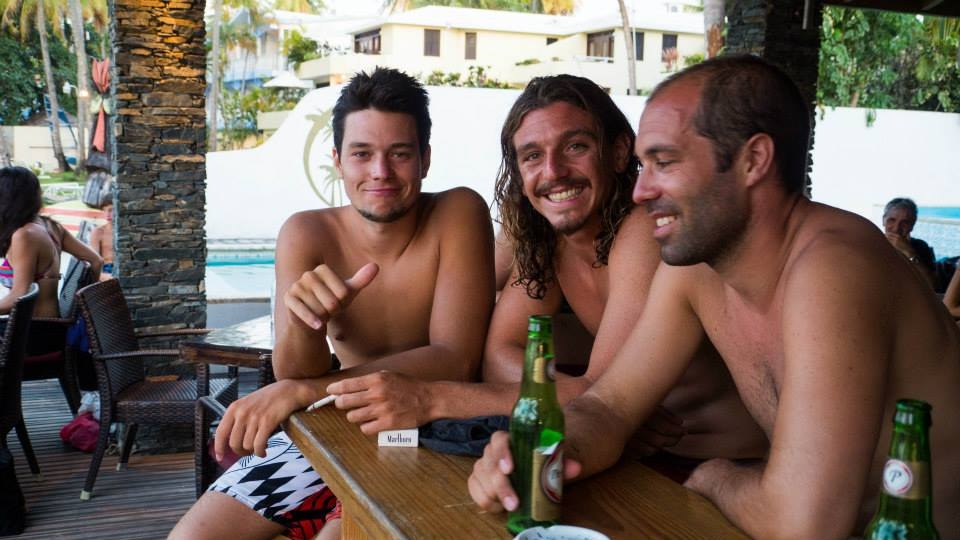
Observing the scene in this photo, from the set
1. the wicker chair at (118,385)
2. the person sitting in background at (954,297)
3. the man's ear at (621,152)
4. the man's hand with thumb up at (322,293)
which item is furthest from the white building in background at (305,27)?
the man's hand with thumb up at (322,293)

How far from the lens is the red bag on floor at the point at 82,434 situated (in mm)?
5379

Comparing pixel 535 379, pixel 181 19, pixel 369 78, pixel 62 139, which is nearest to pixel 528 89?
pixel 369 78

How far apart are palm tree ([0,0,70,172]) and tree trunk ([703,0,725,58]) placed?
18408 mm

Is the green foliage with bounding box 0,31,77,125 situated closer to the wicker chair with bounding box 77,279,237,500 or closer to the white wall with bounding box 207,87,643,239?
the white wall with bounding box 207,87,643,239

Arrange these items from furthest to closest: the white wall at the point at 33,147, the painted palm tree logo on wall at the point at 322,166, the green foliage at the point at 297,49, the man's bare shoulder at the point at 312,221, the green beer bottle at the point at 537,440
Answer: the green foliage at the point at 297,49 < the white wall at the point at 33,147 < the painted palm tree logo on wall at the point at 322,166 < the man's bare shoulder at the point at 312,221 < the green beer bottle at the point at 537,440

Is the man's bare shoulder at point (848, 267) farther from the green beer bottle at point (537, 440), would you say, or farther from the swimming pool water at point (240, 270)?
the swimming pool water at point (240, 270)

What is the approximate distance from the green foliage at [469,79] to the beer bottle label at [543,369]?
20.6 meters

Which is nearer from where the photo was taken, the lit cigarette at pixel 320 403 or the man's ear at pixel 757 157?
the man's ear at pixel 757 157

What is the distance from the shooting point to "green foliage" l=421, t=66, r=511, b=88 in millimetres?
22766

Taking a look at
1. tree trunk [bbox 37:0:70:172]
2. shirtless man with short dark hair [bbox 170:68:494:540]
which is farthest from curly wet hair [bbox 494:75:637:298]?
tree trunk [bbox 37:0:70:172]

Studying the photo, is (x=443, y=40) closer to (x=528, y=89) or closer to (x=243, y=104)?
(x=243, y=104)

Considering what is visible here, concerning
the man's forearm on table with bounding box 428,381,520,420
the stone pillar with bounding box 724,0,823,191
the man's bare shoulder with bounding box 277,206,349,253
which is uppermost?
the stone pillar with bounding box 724,0,823,191

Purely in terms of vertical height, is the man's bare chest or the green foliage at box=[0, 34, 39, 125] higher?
the green foliage at box=[0, 34, 39, 125]

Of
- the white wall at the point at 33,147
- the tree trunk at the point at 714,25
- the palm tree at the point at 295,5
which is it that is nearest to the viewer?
the tree trunk at the point at 714,25
